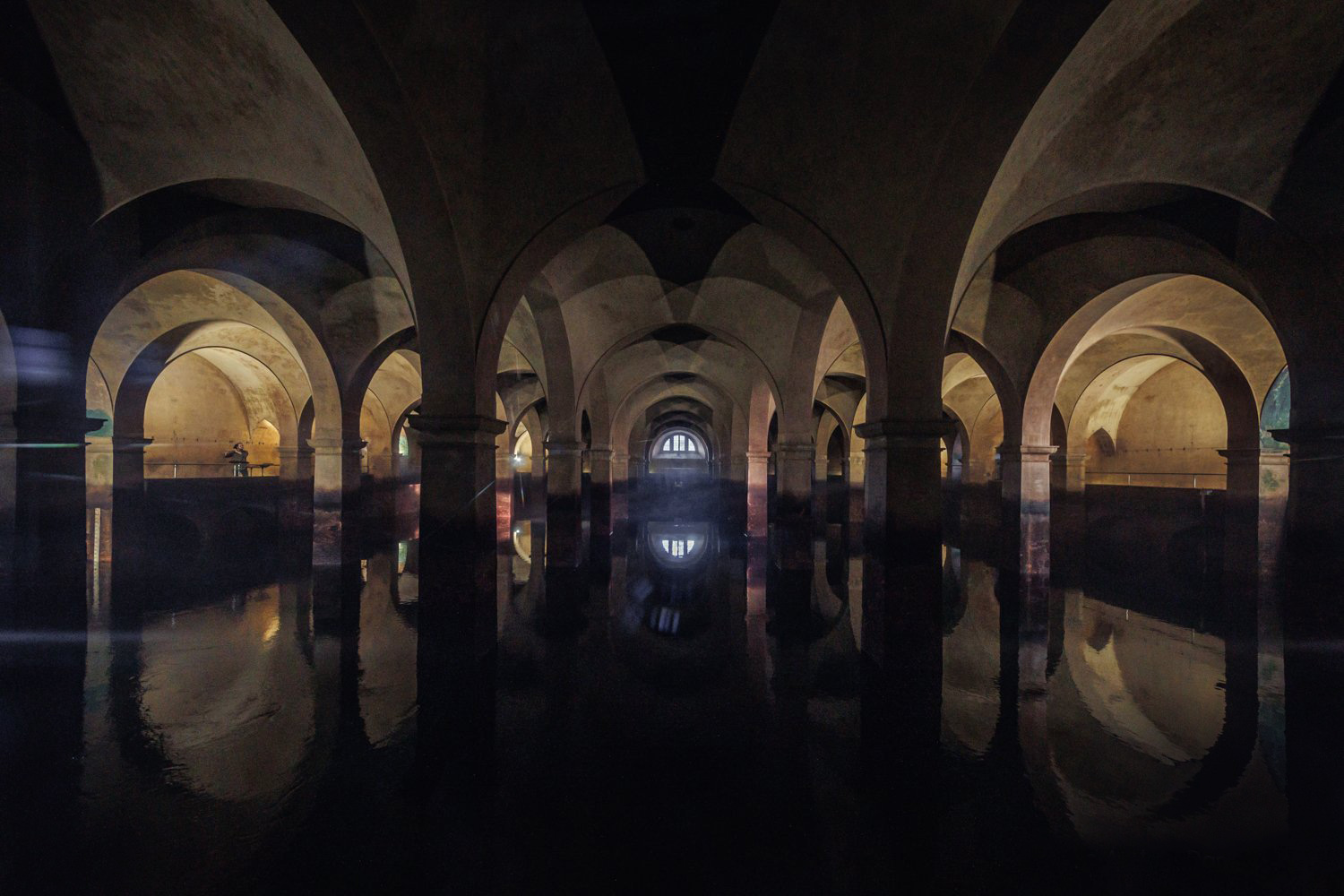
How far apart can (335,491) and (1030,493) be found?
13.1 m

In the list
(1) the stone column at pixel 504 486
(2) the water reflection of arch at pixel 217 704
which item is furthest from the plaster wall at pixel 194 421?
(2) the water reflection of arch at pixel 217 704

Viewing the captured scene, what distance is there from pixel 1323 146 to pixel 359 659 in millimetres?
10227

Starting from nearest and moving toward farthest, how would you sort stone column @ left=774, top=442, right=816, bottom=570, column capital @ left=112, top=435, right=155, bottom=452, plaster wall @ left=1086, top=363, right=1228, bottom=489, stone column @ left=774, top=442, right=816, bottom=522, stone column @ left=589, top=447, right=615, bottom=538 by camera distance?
stone column @ left=774, top=442, right=816, bottom=570 → stone column @ left=774, top=442, right=816, bottom=522 → column capital @ left=112, top=435, right=155, bottom=452 → stone column @ left=589, top=447, right=615, bottom=538 → plaster wall @ left=1086, top=363, right=1228, bottom=489

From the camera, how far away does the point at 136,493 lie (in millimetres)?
13555

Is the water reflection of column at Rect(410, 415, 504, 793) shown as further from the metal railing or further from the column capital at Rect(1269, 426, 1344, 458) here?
the metal railing

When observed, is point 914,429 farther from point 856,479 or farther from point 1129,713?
point 856,479

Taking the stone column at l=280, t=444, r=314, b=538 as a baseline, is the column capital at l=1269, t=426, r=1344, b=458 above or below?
above

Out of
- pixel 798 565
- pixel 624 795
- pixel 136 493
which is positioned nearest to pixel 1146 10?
pixel 624 795

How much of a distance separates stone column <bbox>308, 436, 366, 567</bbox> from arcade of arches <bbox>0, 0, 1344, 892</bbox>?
836mm

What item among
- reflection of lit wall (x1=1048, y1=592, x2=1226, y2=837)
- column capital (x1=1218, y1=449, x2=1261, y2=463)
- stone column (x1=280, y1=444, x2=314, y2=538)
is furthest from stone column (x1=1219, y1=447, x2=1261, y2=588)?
stone column (x1=280, y1=444, x2=314, y2=538)

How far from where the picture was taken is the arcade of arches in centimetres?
315

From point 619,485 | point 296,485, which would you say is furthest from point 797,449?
point 296,485

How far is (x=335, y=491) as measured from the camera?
1154cm

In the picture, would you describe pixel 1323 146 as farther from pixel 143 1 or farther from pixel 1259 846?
Answer: pixel 143 1
